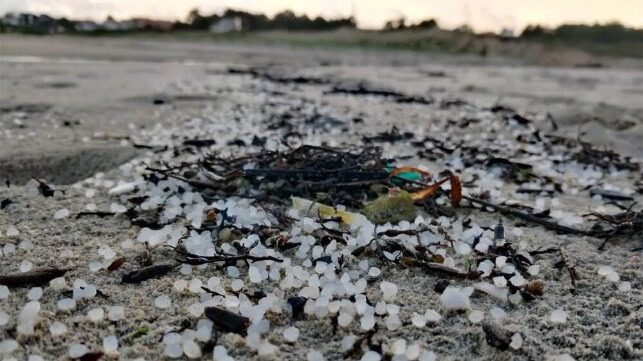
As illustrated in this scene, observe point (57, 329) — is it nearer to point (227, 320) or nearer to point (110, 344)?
point (110, 344)

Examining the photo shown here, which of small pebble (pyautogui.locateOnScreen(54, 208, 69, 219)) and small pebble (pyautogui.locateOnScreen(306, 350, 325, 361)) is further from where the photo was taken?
small pebble (pyautogui.locateOnScreen(54, 208, 69, 219))

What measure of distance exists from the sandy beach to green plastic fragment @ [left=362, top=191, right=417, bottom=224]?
0.08 meters

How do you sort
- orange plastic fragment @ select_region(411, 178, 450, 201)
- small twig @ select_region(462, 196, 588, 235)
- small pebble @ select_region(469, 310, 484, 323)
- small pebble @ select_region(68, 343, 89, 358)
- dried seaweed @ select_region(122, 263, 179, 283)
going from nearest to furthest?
small pebble @ select_region(68, 343, 89, 358) → small pebble @ select_region(469, 310, 484, 323) → dried seaweed @ select_region(122, 263, 179, 283) → small twig @ select_region(462, 196, 588, 235) → orange plastic fragment @ select_region(411, 178, 450, 201)

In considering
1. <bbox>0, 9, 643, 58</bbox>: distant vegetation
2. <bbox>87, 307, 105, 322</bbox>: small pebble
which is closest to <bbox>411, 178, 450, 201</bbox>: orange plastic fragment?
<bbox>87, 307, 105, 322</bbox>: small pebble

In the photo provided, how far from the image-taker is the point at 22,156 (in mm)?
3025

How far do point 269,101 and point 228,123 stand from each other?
1426 millimetres

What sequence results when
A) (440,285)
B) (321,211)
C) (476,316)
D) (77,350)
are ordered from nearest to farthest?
(77,350), (476,316), (440,285), (321,211)

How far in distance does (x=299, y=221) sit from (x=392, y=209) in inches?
14.9

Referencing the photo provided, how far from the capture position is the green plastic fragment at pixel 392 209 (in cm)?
218

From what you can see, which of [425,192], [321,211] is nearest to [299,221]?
[321,211]

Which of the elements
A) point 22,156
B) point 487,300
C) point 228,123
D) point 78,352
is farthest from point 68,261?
point 228,123

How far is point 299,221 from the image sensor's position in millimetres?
2131

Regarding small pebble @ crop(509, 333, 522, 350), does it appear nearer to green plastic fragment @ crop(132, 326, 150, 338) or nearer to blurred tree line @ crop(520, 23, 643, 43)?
green plastic fragment @ crop(132, 326, 150, 338)

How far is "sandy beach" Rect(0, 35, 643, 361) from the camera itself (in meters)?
1.37
